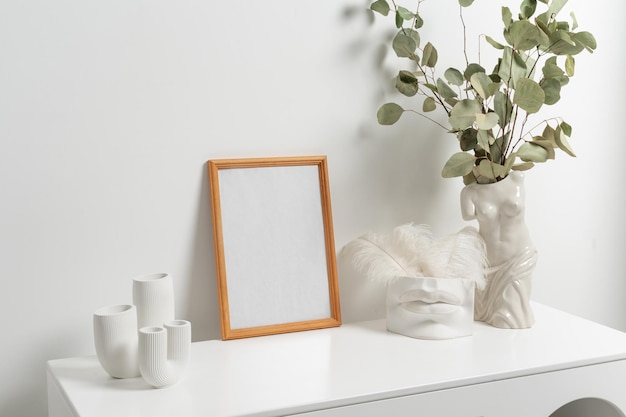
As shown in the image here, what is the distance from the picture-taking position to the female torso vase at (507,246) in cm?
162

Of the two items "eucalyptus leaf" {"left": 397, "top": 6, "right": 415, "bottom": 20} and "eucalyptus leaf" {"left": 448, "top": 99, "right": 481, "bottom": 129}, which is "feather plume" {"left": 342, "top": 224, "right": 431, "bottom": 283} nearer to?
"eucalyptus leaf" {"left": 448, "top": 99, "right": 481, "bottom": 129}

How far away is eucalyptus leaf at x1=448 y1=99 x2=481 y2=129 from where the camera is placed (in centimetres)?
155

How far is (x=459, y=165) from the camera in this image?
159 cm

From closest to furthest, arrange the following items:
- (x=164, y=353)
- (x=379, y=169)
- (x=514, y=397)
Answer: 1. (x=164, y=353)
2. (x=514, y=397)
3. (x=379, y=169)

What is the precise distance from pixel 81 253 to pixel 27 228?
0.37 ft

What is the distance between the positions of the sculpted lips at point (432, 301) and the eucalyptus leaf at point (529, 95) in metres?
0.41

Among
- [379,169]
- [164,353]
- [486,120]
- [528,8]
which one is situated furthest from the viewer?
[379,169]

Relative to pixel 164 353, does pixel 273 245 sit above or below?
above

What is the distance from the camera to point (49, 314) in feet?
4.84

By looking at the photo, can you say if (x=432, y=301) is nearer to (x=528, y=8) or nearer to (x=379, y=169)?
(x=379, y=169)

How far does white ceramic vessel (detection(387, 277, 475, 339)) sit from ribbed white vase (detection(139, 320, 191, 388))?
0.48 m

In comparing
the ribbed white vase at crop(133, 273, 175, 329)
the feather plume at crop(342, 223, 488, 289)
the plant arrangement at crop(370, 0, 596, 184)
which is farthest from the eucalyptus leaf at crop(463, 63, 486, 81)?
the ribbed white vase at crop(133, 273, 175, 329)

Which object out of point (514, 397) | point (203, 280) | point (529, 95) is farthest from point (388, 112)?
point (514, 397)

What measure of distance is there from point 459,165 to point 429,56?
0.26m
